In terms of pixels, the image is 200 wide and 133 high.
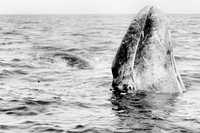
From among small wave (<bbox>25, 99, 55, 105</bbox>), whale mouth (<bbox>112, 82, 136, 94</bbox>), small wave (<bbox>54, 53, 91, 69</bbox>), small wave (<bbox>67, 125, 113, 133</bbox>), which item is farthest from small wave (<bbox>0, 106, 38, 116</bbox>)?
small wave (<bbox>54, 53, 91, 69</bbox>)

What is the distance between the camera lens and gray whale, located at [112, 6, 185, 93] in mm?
7812

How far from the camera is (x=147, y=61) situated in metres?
7.84

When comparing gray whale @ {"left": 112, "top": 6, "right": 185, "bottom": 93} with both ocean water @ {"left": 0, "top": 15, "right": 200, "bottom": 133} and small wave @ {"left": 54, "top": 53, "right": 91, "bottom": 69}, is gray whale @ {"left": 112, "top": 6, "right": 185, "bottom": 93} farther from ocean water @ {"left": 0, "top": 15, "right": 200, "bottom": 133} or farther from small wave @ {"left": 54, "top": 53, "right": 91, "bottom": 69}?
small wave @ {"left": 54, "top": 53, "right": 91, "bottom": 69}

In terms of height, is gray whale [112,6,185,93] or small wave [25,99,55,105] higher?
gray whale [112,6,185,93]

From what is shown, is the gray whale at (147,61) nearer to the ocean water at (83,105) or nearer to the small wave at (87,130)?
the ocean water at (83,105)

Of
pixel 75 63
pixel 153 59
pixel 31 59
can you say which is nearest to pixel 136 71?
pixel 153 59

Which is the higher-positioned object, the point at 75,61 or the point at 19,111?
the point at 75,61

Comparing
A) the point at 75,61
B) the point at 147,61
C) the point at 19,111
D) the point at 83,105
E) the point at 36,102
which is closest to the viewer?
the point at 19,111

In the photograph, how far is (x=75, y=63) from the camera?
1221 cm

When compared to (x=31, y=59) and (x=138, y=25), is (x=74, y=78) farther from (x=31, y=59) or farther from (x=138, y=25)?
(x=31, y=59)

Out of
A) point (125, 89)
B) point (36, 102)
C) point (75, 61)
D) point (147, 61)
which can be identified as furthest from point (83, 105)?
point (75, 61)

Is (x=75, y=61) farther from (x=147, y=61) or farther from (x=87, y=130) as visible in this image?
(x=87, y=130)

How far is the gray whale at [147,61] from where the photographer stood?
25.6 ft

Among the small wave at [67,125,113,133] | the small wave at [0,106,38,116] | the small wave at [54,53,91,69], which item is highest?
the small wave at [54,53,91,69]
